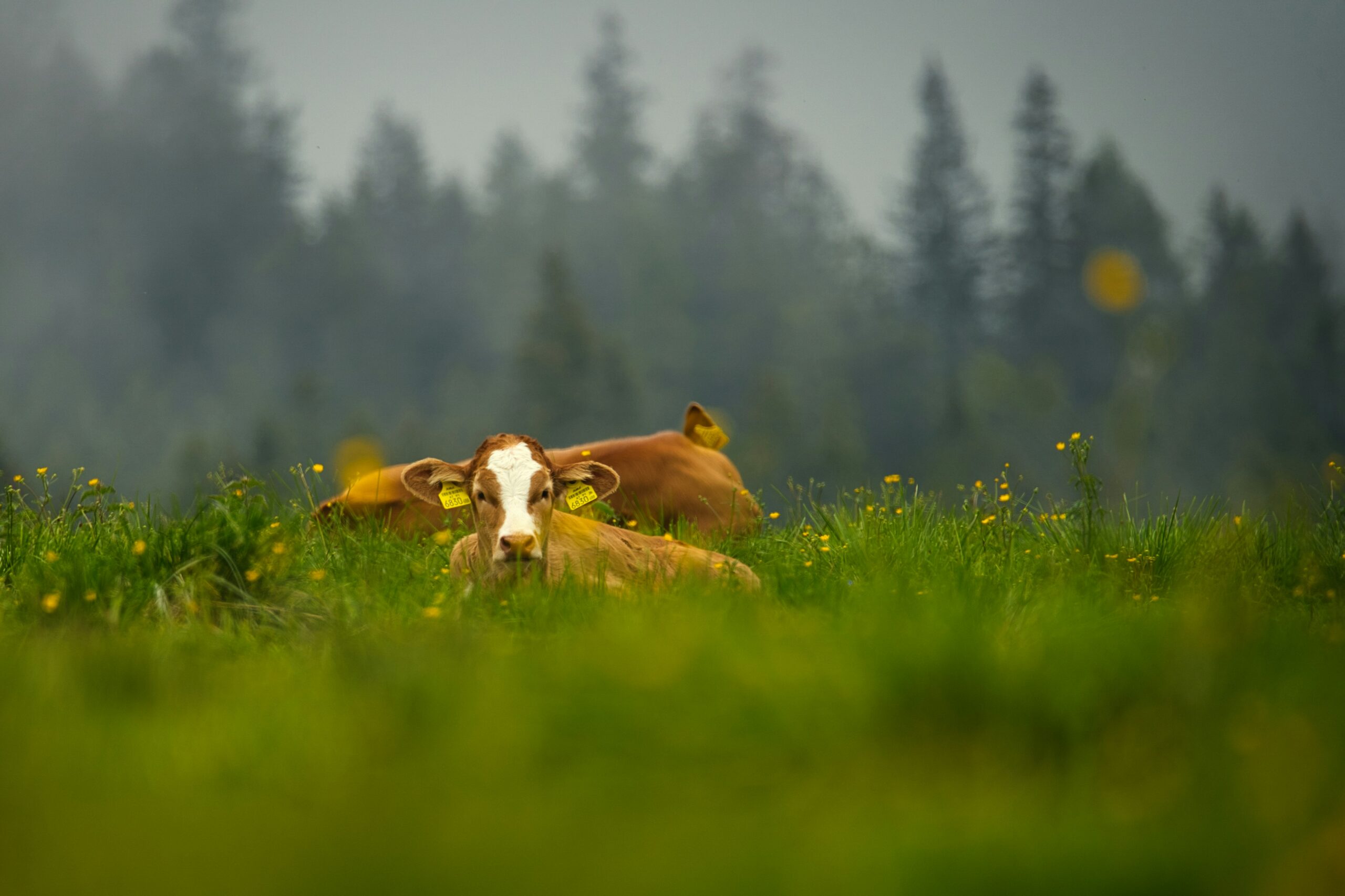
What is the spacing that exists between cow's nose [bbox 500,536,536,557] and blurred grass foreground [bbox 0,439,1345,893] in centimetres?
34

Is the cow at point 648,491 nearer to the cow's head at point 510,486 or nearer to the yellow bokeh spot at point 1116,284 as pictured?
the cow's head at point 510,486

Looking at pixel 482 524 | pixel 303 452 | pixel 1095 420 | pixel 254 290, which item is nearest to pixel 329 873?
pixel 482 524

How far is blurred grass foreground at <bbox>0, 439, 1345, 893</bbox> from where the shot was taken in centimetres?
209

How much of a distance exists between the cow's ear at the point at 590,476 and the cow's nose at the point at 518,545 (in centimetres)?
82

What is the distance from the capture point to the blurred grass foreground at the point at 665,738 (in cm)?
209

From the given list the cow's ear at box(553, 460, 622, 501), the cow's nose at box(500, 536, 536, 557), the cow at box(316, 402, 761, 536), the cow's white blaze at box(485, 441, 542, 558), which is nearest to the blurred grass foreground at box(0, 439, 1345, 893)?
the cow's nose at box(500, 536, 536, 557)

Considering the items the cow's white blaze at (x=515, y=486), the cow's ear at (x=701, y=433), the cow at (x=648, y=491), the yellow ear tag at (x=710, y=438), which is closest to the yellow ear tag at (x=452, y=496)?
the cow's white blaze at (x=515, y=486)

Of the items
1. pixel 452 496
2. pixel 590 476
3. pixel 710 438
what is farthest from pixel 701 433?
pixel 452 496

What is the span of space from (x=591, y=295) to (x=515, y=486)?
8127 centimetres

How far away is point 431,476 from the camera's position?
→ 5805mm

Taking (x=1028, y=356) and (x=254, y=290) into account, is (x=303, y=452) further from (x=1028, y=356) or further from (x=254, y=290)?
(x=1028, y=356)

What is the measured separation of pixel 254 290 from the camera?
80812mm

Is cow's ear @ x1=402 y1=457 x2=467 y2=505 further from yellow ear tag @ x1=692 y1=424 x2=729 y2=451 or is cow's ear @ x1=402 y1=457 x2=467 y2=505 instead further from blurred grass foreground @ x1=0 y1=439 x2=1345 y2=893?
yellow ear tag @ x1=692 y1=424 x2=729 y2=451

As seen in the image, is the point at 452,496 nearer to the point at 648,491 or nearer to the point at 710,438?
the point at 648,491
